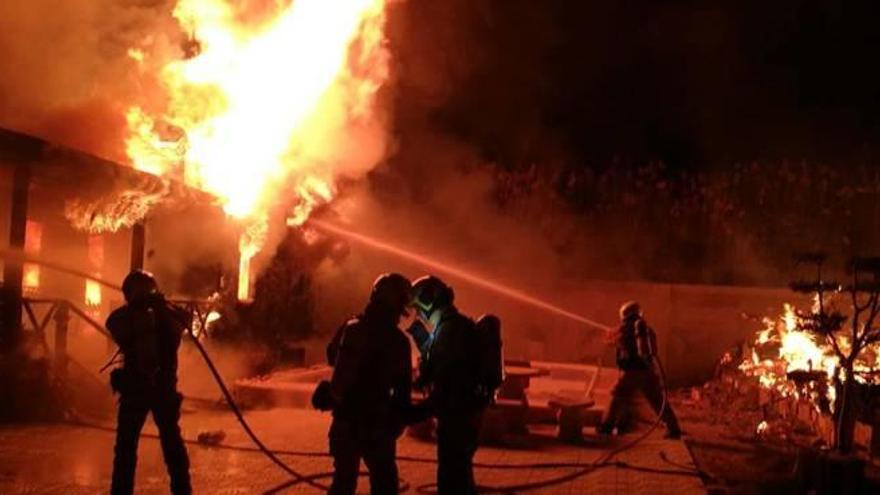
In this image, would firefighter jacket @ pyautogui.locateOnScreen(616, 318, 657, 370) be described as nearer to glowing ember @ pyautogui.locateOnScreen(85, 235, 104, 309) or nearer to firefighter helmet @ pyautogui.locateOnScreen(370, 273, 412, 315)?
firefighter helmet @ pyautogui.locateOnScreen(370, 273, 412, 315)

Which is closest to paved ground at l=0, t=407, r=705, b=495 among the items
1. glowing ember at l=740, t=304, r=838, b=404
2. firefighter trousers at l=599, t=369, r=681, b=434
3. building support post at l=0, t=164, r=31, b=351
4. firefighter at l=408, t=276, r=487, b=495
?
firefighter trousers at l=599, t=369, r=681, b=434

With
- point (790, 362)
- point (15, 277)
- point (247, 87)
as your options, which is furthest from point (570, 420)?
point (247, 87)

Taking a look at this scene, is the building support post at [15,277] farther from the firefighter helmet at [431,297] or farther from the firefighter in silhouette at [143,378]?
the firefighter helmet at [431,297]

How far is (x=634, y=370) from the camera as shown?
9.73 metres

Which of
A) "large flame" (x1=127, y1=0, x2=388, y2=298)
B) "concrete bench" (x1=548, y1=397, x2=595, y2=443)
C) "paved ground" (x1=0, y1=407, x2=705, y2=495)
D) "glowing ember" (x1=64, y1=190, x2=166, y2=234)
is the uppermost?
"large flame" (x1=127, y1=0, x2=388, y2=298)

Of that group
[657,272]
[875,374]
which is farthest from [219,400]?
[657,272]

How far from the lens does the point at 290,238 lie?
51.2ft

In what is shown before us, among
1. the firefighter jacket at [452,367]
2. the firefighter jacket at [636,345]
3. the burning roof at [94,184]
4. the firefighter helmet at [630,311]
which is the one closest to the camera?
the firefighter jacket at [452,367]

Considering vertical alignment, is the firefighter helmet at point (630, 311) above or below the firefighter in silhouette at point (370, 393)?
above

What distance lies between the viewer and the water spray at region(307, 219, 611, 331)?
54.0ft

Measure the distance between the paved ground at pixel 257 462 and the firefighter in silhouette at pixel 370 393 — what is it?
187cm

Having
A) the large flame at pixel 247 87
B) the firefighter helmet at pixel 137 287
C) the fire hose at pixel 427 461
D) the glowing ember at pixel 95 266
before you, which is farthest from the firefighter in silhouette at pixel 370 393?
the glowing ember at pixel 95 266

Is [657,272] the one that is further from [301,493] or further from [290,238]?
[301,493]

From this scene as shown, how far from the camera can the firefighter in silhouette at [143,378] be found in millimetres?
5773
